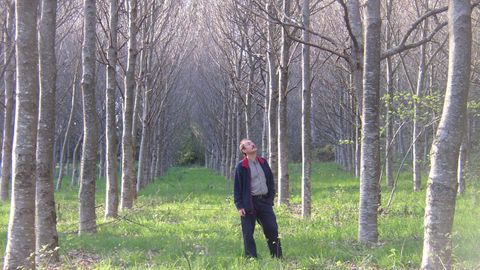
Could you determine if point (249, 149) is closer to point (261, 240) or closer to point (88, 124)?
point (261, 240)

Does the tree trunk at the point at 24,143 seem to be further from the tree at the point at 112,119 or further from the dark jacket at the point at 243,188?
the tree at the point at 112,119

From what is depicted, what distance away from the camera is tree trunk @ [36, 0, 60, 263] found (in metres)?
5.79

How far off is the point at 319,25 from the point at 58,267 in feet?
42.3

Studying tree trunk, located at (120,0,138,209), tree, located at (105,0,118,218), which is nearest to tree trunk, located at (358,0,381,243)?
tree, located at (105,0,118,218)

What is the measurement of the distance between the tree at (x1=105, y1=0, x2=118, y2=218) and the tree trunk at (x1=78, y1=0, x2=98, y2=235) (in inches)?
67.0

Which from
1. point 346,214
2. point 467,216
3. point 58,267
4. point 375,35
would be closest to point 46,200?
point 58,267

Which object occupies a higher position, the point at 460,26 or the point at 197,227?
the point at 460,26

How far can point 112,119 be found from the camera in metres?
9.77

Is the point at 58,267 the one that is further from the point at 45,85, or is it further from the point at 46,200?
the point at 45,85

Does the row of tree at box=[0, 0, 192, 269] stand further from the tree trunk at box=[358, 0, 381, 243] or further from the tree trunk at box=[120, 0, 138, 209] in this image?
the tree trunk at box=[358, 0, 381, 243]

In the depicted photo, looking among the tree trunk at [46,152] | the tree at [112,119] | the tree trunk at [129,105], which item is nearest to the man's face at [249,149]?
the tree trunk at [46,152]

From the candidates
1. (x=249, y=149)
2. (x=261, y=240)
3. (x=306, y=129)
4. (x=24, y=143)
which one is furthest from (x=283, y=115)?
(x=24, y=143)

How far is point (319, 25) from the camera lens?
16641mm

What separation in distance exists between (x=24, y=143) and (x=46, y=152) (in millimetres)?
1141
